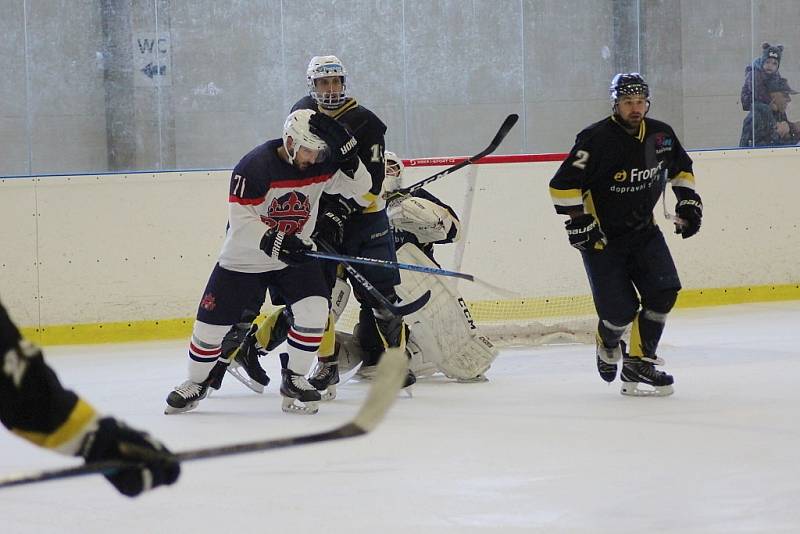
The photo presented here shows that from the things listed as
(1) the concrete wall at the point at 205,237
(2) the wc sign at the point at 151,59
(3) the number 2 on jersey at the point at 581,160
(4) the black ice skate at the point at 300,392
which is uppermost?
(2) the wc sign at the point at 151,59

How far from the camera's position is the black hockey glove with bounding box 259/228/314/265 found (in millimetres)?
3900

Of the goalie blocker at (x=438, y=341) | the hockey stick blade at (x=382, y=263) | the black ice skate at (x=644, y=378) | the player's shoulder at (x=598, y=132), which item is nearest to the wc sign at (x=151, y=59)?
the goalie blocker at (x=438, y=341)

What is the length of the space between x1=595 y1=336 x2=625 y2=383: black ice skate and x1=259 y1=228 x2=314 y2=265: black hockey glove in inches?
43.5

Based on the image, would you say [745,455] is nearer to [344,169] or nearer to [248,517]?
[248,517]

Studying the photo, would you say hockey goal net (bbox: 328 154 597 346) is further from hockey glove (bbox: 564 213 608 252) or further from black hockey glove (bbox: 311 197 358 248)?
hockey glove (bbox: 564 213 608 252)

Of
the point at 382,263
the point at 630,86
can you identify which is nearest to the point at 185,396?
the point at 382,263

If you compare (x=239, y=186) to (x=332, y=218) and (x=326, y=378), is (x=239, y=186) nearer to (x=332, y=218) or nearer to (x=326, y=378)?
(x=332, y=218)

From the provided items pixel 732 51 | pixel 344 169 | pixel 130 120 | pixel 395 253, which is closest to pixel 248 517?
pixel 344 169

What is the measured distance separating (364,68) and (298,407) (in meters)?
3.08

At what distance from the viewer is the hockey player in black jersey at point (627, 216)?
13.7 ft

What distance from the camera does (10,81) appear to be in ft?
20.9

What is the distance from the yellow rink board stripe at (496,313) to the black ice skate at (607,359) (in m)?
1.73

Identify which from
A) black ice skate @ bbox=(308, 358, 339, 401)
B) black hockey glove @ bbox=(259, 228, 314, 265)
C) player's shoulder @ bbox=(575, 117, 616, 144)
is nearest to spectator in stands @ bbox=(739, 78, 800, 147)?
player's shoulder @ bbox=(575, 117, 616, 144)

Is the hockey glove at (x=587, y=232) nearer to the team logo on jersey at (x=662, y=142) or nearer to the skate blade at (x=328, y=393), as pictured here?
the team logo on jersey at (x=662, y=142)
